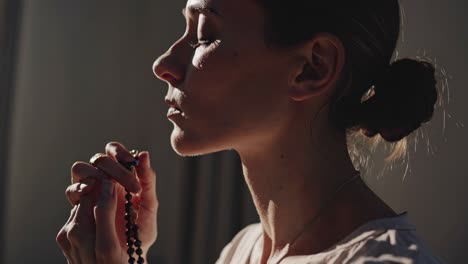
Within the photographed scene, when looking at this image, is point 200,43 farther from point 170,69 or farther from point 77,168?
point 77,168

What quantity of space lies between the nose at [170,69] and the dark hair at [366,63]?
0.13m

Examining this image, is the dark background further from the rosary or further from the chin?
the chin

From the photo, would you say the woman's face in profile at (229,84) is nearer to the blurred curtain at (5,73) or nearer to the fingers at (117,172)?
the fingers at (117,172)

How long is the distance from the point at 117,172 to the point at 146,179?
11 cm

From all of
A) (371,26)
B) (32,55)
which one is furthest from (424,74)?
(32,55)

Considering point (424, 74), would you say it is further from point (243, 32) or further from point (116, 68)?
point (116, 68)

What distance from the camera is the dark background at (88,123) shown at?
146 centimetres

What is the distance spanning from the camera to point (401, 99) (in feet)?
2.77

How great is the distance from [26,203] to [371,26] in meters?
1.02

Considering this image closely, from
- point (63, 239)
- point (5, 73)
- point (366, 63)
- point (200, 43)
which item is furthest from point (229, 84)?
point (5, 73)

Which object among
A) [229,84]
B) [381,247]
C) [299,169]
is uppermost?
[229,84]

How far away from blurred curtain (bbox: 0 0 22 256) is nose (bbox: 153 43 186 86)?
743 mm

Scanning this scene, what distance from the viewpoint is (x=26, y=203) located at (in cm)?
148

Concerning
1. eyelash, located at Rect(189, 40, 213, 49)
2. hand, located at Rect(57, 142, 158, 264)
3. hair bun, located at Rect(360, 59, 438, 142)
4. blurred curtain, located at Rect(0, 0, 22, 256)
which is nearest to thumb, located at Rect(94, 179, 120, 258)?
hand, located at Rect(57, 142, 158, 264)
